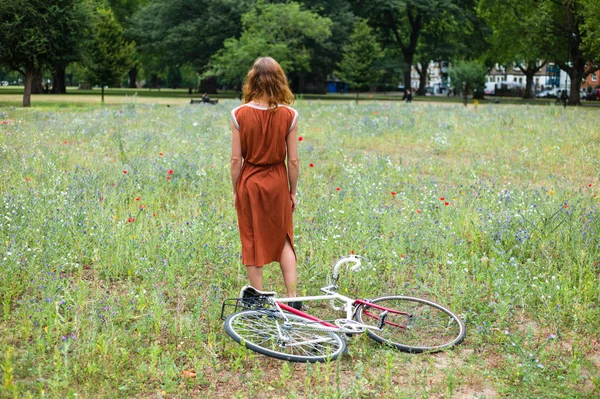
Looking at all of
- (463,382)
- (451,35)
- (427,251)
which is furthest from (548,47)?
(463,382)

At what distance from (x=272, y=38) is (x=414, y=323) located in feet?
144

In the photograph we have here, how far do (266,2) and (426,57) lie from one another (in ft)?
67.6

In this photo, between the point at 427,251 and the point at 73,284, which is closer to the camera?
the point at 73,284

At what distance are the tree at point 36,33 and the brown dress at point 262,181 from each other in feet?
95.5

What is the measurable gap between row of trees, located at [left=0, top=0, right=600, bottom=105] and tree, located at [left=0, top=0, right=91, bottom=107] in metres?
0.06

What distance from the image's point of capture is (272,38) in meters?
47.3

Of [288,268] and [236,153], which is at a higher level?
[236,153]

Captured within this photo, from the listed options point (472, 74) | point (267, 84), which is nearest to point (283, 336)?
point (267, 84)

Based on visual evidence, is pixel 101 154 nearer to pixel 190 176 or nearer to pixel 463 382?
pixel 190 176

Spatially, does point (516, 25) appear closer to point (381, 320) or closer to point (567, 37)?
point (567, 37)

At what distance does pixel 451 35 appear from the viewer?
2527 inches

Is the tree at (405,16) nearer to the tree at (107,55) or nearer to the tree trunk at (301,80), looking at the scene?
the tree trunk at (301,80)

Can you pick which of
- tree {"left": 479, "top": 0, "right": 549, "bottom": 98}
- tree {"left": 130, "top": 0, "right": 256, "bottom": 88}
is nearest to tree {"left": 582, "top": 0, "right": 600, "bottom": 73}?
tree {"left": 479, "top": 0, "right": 549, "bottom": 98}

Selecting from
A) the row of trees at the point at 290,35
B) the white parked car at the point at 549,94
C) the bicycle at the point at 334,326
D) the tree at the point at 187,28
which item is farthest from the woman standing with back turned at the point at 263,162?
the white parked car at the point at 549,94
